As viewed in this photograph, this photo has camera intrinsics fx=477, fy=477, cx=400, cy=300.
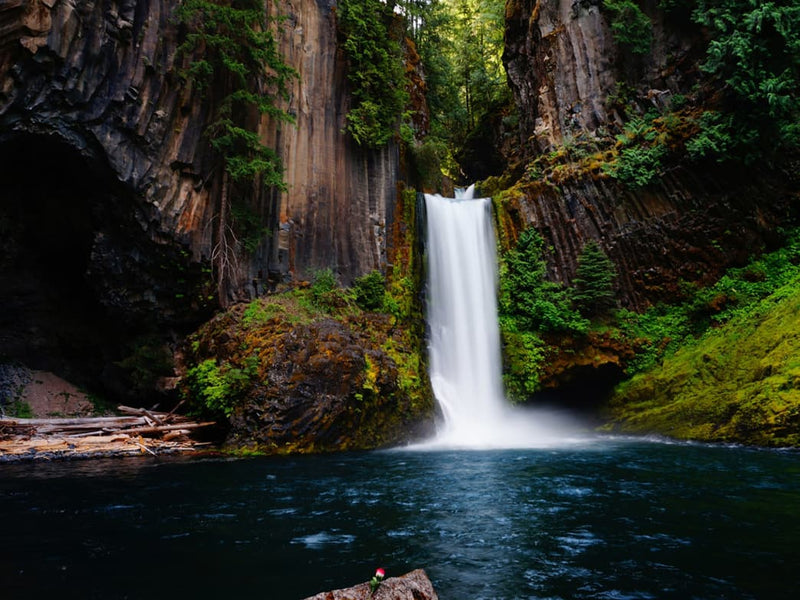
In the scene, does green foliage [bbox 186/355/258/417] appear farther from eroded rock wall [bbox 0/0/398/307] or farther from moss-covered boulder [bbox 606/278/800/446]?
moss-covered boulder [bbox 606/278/800/446]

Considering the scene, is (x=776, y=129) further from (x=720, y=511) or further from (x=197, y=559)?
(x=197, y=559)

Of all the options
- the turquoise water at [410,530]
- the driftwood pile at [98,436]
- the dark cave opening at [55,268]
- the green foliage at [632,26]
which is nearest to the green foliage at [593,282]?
the green foliage at [632,26]

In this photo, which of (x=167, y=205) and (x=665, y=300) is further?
(x=665, y=300)

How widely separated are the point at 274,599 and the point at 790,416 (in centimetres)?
1163

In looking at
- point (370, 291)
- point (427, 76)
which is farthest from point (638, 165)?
point (427, 76)

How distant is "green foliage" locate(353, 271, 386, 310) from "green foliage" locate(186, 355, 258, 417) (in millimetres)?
5630

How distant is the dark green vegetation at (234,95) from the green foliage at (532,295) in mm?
9459

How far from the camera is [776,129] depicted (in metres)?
15.4

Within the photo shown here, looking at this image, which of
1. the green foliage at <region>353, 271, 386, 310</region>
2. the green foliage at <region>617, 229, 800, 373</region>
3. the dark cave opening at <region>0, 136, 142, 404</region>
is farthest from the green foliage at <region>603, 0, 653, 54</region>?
the dark cave opening at <region>0, 136, 142, 404</region>

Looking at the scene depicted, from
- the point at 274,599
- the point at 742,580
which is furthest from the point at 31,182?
the point at 742,580

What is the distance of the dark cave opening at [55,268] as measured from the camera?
512 inches

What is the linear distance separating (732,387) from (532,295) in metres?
7.45

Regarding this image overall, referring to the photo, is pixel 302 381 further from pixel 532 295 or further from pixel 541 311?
pixel 532 295

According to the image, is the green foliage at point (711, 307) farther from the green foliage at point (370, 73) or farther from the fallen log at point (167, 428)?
the fallen log at point (167, 428)
